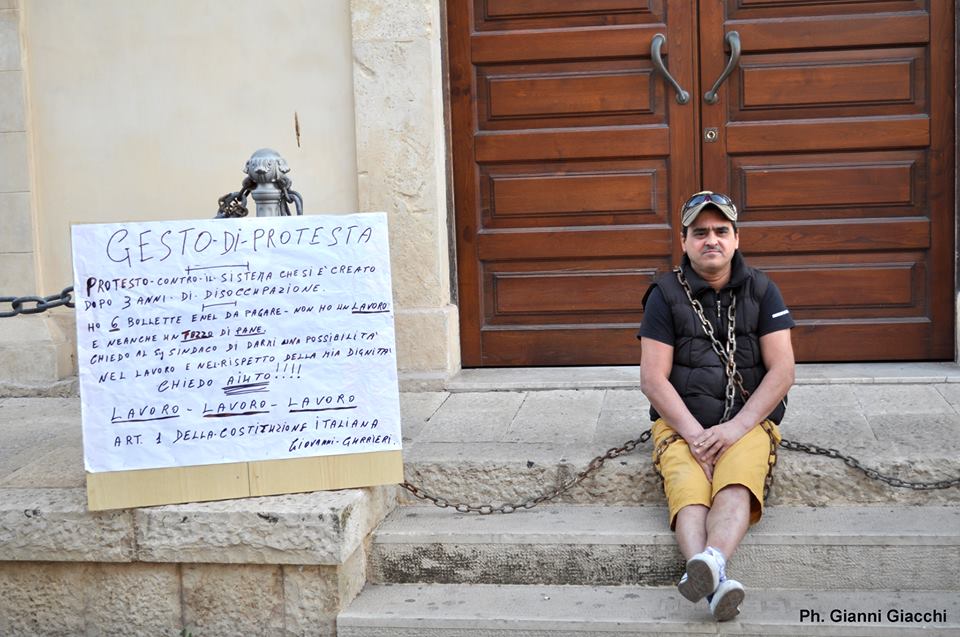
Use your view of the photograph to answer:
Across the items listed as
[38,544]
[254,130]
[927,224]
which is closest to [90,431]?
[38,544]

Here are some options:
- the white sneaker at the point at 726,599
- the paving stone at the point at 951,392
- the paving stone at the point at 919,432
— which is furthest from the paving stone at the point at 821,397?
the white sneaker at the point at 726,599

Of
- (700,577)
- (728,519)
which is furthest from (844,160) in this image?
(700,577)

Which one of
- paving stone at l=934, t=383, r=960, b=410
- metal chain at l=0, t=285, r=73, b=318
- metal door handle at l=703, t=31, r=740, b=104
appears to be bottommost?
paving stone at l=934, t=383, r=960, b=410

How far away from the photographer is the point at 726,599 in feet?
10.7

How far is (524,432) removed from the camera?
455cm

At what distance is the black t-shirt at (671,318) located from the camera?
387 centimetres

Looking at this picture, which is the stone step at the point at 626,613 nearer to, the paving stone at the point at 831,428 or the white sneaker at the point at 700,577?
the white sneaker at the point at 700,577

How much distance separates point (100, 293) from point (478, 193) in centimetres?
247

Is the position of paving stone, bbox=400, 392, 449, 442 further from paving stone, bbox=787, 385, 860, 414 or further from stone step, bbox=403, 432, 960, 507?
paving stone, bbox=787, 385, 860, 414

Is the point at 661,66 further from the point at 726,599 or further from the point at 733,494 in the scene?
the point at 726,599

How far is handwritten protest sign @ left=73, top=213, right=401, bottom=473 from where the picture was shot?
3680 mm

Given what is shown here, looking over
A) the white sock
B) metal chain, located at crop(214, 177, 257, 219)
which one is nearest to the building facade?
metal chain, located at crop(214, 177, 257, 219)

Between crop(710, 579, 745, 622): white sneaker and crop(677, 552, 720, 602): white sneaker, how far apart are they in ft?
0.08

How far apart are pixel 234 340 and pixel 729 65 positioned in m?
2.89
